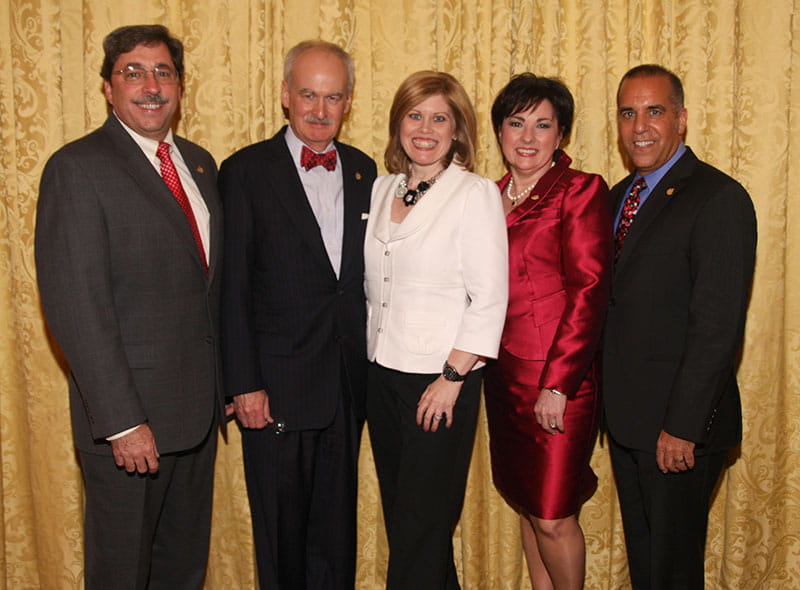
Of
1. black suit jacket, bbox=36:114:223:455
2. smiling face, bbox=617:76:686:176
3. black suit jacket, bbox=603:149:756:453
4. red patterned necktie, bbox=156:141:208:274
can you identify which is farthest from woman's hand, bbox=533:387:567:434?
red patterned necktie, bbox=156:141:208:274

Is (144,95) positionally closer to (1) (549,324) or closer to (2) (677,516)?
(1) (549,324)

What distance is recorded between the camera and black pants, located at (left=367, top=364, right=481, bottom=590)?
7.34ft

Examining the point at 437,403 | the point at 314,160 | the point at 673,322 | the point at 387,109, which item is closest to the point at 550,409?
the point at 437,403

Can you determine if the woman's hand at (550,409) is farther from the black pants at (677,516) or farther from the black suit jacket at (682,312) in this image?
the black pants at (677,516)

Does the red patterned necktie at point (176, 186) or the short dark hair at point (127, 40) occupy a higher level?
the short dark hair at point (127, 40)

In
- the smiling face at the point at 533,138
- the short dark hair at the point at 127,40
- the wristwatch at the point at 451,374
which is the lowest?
the wristwatch at the point at 451,374

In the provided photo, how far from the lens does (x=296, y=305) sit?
231 cm

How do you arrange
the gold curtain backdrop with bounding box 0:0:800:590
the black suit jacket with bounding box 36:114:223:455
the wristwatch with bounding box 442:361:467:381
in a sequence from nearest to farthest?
the black suit jacket with bounding box 36:114:223:455 → the wristwatch with bounding box 442:361:467:381 → the gold curtain backdrop with bounding box 0:0:800:590

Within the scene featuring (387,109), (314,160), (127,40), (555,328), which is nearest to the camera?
A: (127,40)

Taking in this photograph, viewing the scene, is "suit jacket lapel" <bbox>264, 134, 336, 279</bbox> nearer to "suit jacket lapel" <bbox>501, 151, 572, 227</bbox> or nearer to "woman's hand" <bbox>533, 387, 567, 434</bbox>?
"suit jacket lapel" <bbox>501, 151, 572, 227</bbox>

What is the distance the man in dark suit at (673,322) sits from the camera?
207cm

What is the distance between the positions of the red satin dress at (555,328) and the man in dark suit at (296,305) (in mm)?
532

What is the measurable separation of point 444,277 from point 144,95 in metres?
1.07

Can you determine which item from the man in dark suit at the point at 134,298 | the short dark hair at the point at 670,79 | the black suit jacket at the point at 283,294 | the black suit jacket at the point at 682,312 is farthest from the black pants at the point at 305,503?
the short dark hair at the point at 670,79
